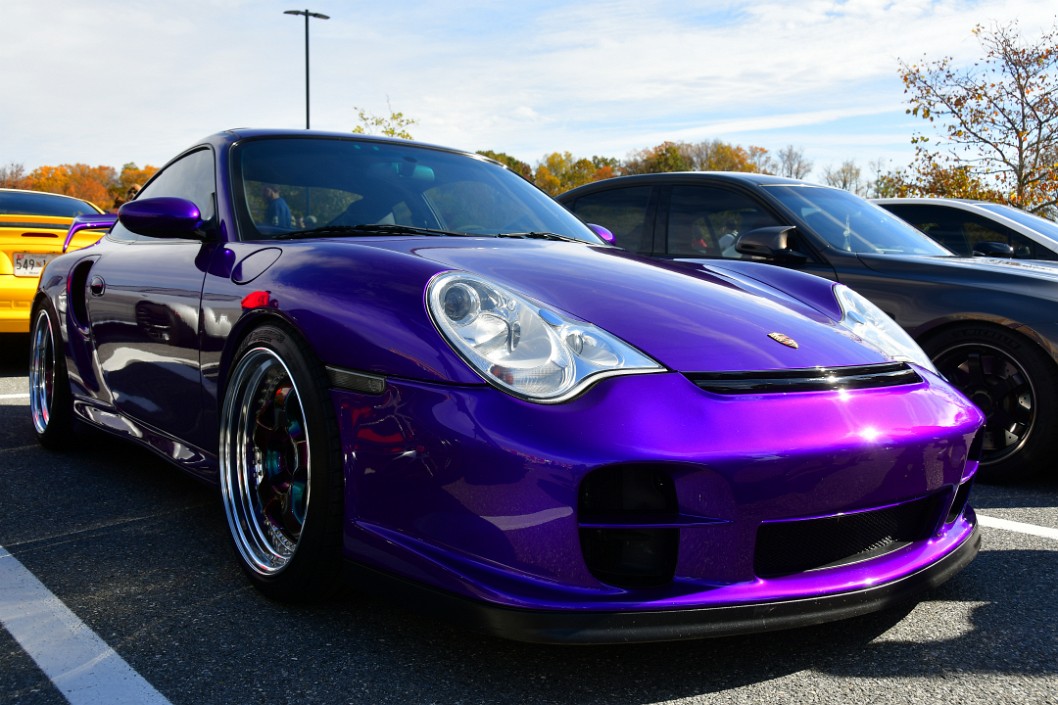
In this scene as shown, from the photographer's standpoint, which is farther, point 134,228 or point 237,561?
point 134,228

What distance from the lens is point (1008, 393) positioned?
4.18m

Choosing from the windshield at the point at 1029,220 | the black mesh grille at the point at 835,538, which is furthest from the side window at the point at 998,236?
the black mesh grille at the point at 835,538

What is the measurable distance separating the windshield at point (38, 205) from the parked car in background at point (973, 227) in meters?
6.45

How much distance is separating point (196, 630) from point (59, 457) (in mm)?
2333

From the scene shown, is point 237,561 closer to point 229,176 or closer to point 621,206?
point 229,176

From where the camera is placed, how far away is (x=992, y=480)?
4.16 metres

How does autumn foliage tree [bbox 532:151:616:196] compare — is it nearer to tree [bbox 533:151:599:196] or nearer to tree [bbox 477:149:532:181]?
tree [bbox 533:151:599:196]

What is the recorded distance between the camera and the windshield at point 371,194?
3098 mm

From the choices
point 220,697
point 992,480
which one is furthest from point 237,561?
point 992,480

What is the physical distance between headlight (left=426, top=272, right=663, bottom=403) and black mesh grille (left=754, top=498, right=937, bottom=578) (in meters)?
0.44

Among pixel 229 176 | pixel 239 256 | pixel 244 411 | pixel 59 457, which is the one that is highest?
pixel 229 176

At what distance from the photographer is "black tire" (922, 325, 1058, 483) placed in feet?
13.3

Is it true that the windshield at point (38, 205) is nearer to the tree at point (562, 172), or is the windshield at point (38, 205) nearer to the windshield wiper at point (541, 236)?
the windshield wiper at point (541, 236)

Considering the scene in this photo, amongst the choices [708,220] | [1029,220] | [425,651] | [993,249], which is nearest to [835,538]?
[425,651]
